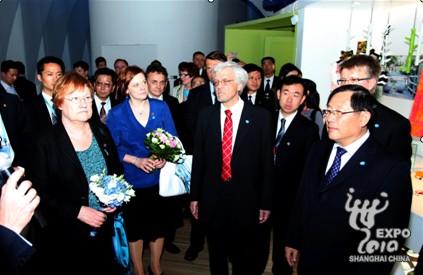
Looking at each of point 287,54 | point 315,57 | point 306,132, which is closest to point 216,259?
point 306,132

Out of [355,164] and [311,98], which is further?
[311,98]

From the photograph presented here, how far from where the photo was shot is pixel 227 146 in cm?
253

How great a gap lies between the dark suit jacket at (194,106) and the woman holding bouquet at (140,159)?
0.77 m

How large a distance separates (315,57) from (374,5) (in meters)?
1.07

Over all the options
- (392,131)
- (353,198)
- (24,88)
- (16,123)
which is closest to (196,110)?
(16,123)

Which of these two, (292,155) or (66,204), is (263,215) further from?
(66,204)

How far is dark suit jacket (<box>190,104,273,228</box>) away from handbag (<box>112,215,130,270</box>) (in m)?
0.60

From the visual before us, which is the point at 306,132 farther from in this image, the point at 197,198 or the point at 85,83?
the point at 85,83

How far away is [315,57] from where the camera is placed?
18.3 ft

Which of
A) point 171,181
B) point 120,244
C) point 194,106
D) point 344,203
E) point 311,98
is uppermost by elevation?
point 311,98

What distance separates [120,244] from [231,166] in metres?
0.92

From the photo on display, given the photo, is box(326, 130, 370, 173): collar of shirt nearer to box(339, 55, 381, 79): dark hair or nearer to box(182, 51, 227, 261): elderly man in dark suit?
box(339, 55, 381, 79): dark hair

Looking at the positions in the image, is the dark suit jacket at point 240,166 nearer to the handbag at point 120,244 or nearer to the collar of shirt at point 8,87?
the handbag at point 120,244

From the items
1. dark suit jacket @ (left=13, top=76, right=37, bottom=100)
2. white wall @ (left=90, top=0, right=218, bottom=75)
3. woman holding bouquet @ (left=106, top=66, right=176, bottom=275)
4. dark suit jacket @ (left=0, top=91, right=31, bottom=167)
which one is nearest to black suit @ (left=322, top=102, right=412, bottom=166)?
woman holding bouquet @ (left=106, top=66, right=176, bottom=275)
